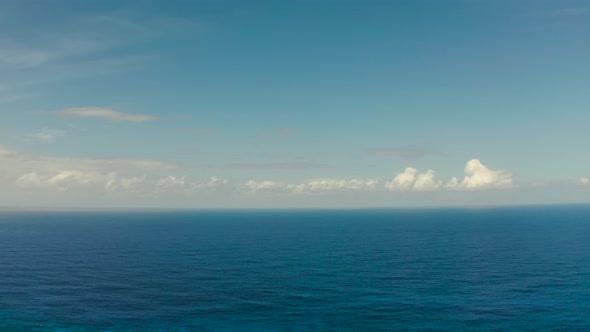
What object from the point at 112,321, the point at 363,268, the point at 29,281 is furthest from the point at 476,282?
the point at 29,281

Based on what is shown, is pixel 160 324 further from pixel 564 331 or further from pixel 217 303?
pixel 564 331

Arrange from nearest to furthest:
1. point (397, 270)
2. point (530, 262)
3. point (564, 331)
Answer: point (564, 331), point (397, 270), point (530, 262)

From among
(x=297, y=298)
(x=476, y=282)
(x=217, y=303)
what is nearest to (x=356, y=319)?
(x=297, y=298)

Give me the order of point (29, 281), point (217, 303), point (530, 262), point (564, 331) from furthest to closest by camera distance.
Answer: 1. point (530, 262)
2. point (29, 281)
3. point (217, 303)
4. point (564, 331)

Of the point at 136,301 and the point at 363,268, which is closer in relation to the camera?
the point at 136,301

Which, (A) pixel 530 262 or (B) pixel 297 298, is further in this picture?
(A) pixel 530 262

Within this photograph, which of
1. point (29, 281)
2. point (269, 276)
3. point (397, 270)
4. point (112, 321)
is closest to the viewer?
point (112, 321)

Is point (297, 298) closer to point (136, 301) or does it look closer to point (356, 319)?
point (356, 319)

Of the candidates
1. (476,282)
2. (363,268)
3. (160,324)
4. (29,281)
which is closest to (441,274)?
(476,282)

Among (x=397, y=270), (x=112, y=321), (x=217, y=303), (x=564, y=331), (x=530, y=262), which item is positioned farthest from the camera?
(x=530, y=262)
